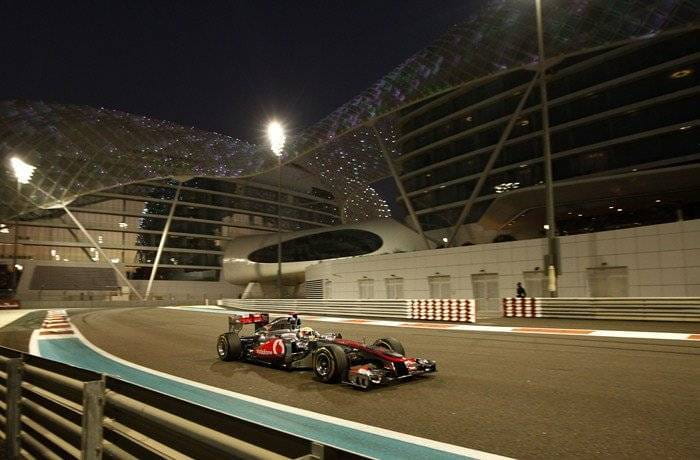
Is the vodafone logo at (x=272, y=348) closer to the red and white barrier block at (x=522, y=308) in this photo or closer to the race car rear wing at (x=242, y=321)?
the race car rear wing at (x=242, y=321)

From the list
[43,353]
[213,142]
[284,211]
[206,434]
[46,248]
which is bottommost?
[43,353]

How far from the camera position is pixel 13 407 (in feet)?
14.2

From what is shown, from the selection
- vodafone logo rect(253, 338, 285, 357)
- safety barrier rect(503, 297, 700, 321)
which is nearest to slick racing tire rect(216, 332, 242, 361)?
vodafone logo rect(253, 338, 285, 357)

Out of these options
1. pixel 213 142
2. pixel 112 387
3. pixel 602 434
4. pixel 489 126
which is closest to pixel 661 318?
pixel 602 434

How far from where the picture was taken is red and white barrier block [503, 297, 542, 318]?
1959cm

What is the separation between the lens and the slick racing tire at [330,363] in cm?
744

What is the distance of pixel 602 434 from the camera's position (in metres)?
4.72

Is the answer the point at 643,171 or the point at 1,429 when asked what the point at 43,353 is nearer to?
the point at 1,429

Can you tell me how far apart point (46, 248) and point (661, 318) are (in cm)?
7819

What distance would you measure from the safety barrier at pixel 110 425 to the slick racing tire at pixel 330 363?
412 centimetres

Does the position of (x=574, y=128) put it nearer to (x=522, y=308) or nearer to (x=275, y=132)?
(x=275, y=132)

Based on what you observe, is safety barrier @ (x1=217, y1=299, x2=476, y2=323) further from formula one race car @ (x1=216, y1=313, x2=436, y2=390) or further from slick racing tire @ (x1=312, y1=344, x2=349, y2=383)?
slick racing tire @ (x1=312, y1=344, x2=349, y2=383)

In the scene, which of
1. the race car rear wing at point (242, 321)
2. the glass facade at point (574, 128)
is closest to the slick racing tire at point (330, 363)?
the race car rear wing at point (242, 321)

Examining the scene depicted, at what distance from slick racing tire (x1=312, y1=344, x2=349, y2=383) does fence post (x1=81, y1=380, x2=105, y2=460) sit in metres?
4.78
